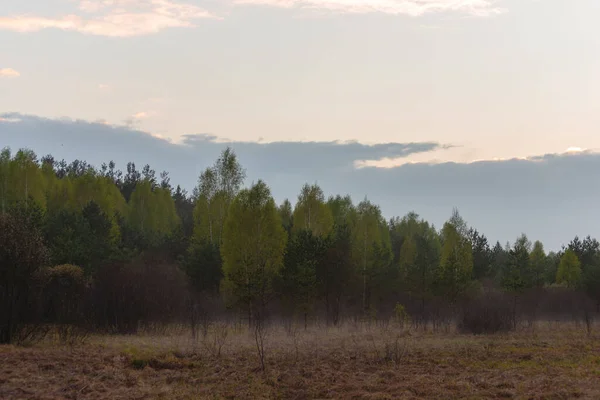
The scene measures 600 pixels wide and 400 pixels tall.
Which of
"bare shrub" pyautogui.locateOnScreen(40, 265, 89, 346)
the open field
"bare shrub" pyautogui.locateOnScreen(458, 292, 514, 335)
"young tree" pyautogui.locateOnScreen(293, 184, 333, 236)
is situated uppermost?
"young tree" pyautogui.locateOnScreen(293, 184, 333, 236)

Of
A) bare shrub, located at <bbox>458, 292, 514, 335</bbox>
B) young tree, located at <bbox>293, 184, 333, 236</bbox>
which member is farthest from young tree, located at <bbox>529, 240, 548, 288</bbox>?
bare shrub, located at <bbox>458, 292, 514, 335</bbox>

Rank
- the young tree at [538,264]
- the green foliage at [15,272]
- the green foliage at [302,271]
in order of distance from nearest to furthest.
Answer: the green foliage at [15,272]
the green foliage at [302,271]
the young tree at [538,264]

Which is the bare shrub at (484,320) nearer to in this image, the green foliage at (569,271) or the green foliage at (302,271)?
the green foliage at (302,271)

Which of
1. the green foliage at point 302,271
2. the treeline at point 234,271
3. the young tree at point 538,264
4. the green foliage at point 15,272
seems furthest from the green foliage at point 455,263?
the green foliage at point 15,272

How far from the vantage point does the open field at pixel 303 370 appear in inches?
515

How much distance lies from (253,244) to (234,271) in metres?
1.78

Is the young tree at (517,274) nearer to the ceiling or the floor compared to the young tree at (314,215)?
nearer to the floor

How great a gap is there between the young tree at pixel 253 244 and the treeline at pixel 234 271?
0.21 ft

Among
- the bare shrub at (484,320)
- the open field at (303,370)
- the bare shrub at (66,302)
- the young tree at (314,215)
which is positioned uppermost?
the young tree at (314,215)

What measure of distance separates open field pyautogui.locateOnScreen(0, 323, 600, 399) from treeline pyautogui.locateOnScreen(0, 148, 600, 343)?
3.30 metres

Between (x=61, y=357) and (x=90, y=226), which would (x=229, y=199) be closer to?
(x=90, y=226)

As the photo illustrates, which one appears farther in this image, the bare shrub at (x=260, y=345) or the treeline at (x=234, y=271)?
the treeline at (x=234, y=271)

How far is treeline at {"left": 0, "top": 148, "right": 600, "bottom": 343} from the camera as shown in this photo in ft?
79.3

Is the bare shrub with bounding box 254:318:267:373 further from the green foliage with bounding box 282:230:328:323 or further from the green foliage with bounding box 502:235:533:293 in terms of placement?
the green foliage with bounding box 502:235:533:293
